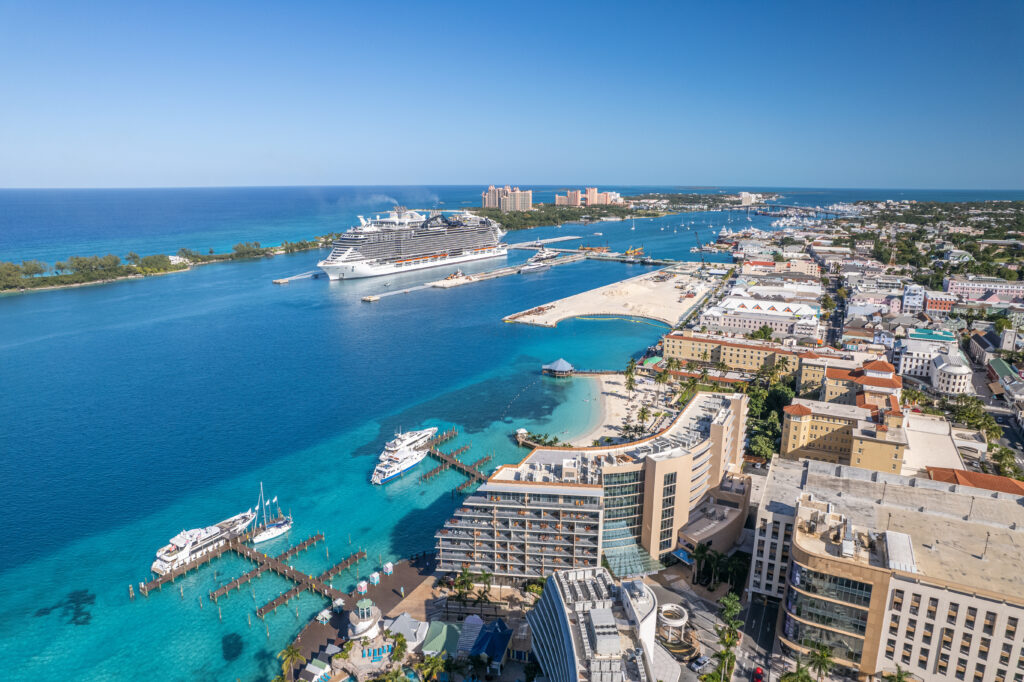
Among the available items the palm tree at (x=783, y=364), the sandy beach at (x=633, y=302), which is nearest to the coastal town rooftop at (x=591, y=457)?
the palm tree at (x=783, y=364)

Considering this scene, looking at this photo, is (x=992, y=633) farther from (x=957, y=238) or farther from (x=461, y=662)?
(x=957, y=238)

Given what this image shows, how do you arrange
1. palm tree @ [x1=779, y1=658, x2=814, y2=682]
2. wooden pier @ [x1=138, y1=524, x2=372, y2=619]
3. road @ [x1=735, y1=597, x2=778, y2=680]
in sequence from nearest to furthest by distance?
1. palm tree @ [x1=779, y1=658, x2=814, y2=682]
2. road @ [x1=735, y1=597, x2=778, y2=680]
3. wooden pier @ [x1=138, y1=524, x2=372, y2=619]

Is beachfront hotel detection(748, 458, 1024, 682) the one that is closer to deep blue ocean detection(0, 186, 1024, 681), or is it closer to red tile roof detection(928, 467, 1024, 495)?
red tile roof detection(928, 467, 1024, 495)

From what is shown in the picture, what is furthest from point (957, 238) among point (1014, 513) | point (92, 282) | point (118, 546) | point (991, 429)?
point (92, 282)

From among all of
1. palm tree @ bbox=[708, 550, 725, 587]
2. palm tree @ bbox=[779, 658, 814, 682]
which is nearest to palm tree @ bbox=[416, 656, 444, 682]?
palm tree @ bbox=[779, 658, 814, 682]

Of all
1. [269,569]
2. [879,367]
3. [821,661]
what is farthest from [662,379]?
[269,569]

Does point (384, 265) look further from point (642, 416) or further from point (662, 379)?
point (642, 416)

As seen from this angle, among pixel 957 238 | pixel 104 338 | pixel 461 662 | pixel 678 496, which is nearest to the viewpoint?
pixel 461 662

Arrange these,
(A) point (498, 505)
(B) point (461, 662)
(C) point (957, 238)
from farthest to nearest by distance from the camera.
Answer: (C) point (957, 238), (A) point (498, 505), (B) point (461, 662)
